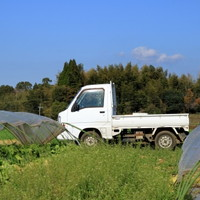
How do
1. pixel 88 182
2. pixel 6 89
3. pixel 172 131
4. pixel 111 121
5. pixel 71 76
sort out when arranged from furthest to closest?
Answer: pixel 6 89 < pixel 71 76 < pixel 172 131 < pixel 111 121 < pixel 88 182

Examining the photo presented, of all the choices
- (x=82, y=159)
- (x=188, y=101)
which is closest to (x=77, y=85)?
(x=188, y=101)

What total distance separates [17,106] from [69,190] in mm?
30148

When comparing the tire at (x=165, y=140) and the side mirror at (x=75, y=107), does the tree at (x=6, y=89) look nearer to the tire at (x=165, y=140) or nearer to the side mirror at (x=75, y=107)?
the side mirror at (x=75, y=107)

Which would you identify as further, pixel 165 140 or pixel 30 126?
pixel 165 140

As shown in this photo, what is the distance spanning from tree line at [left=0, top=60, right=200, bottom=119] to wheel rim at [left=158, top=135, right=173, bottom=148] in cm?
1326

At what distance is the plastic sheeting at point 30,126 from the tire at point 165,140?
4.70 meters

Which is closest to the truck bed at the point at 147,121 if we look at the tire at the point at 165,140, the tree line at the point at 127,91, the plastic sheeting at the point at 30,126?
the tire at the point at 165,140

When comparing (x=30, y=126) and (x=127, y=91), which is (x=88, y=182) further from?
(x=127, y=91)

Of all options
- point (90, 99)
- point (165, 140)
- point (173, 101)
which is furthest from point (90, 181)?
point (173, 101)

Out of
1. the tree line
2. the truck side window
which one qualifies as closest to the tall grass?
the truck side window

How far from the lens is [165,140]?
15773 millimetres

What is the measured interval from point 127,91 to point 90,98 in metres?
15.9

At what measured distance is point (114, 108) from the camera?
53.0ft

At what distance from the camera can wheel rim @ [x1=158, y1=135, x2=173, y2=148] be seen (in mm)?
15738
